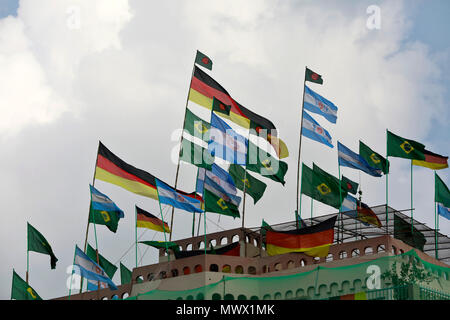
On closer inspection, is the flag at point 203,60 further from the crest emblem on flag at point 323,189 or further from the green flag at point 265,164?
the crest emblem on flag at point 323,189

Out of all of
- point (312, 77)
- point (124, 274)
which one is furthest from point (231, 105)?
point (124, 274)

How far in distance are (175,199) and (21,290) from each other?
1154cm

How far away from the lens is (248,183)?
53.9 m

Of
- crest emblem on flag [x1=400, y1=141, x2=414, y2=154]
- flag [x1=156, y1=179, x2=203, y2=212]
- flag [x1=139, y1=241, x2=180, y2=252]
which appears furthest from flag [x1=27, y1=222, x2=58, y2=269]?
crest emblem on flag [x1=400, y1=141, x2=414, y2=154]

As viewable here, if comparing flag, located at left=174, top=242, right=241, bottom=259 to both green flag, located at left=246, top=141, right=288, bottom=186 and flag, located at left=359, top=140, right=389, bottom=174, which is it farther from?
flag, located at left=359, top=140, right=389, bottom=174

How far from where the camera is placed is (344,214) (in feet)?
160

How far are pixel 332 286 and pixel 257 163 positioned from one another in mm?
12571

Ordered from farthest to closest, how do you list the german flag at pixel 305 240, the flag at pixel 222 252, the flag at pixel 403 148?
the flag at pixel 403 148
the flag at pixel 222 252
the german flag at pixel 305 240

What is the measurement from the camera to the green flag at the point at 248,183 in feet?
176

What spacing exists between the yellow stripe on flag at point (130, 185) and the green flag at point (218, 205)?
128 inches

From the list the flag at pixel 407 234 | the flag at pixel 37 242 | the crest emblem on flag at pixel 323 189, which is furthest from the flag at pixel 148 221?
the flag at pixel 407 234

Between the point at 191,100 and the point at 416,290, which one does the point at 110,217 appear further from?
the point at 416,290

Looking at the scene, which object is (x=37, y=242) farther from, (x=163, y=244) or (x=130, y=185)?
(x=163, y=244)
